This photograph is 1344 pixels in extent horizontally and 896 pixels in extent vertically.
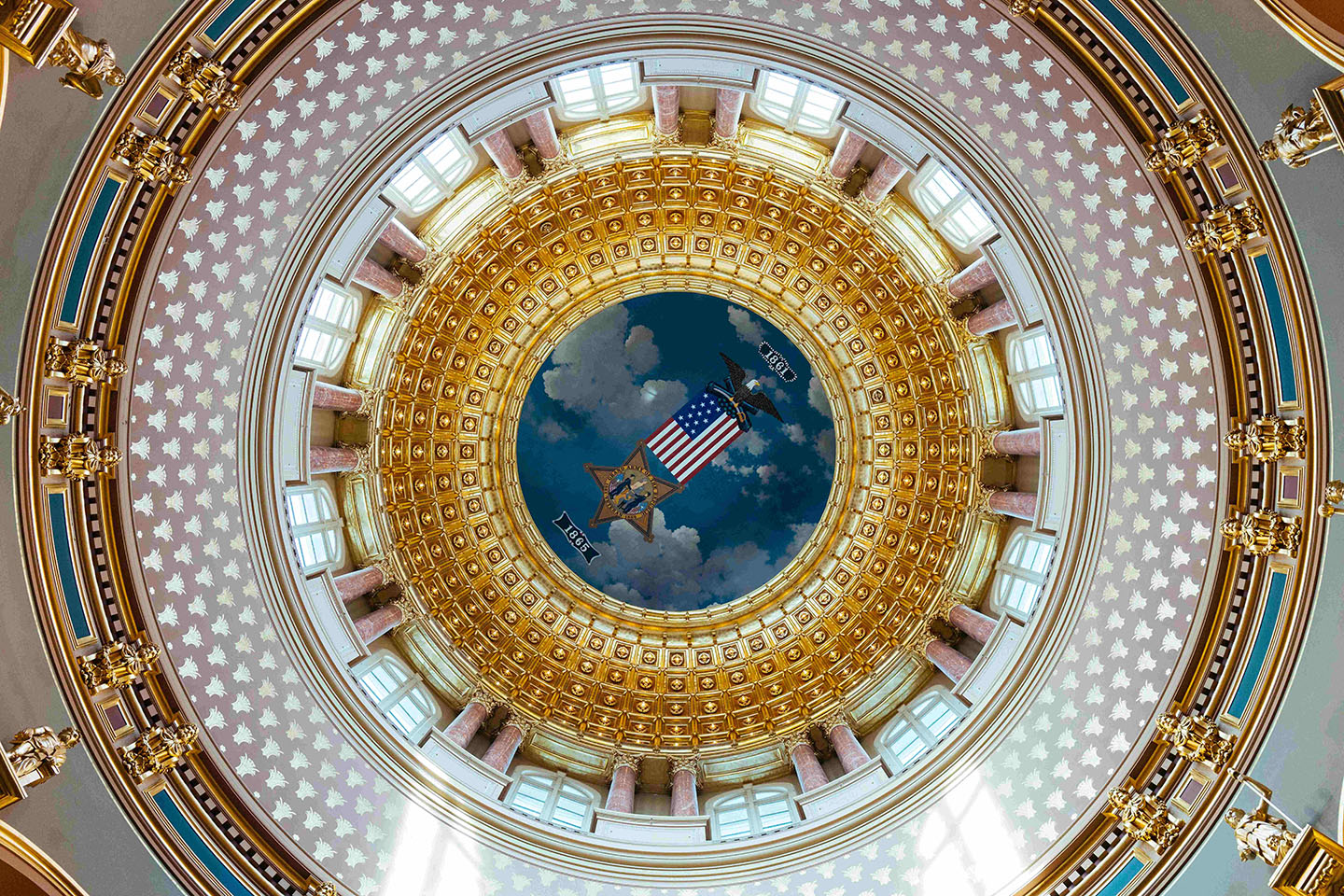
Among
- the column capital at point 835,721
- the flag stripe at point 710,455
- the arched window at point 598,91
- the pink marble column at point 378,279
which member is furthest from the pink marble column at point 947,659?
the pink marble column at point 378,279

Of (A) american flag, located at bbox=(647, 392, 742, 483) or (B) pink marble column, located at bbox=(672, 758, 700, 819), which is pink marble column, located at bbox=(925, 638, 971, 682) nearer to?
(B) pink marble column, located at bbox=(672, 758, 700, 819)

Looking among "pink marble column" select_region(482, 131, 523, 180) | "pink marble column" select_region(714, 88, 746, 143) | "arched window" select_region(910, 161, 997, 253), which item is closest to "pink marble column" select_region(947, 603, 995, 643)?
"arched window" select_region(910, 161, 997, 253)

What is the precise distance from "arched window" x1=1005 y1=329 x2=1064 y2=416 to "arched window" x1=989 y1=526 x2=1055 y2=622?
343 cm

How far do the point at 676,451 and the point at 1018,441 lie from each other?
10774 mm

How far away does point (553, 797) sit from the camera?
20734mm

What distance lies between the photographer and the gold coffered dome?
73.9 feet

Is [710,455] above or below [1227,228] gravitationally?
below

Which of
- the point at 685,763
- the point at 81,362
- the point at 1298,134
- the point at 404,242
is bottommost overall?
the point at 685,763

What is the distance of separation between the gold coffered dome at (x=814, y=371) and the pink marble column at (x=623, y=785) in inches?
30.9

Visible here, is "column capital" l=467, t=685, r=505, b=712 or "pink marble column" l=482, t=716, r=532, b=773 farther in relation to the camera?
"column capital" l=467, t=685, r=505, b=712

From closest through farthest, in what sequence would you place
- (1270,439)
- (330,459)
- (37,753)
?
(1270,439) → (37,753) → (330,459)

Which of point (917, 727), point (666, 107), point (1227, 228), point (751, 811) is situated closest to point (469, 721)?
point (751, 811)

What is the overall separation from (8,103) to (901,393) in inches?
869

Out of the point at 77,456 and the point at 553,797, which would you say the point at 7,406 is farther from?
the point at 553,797
